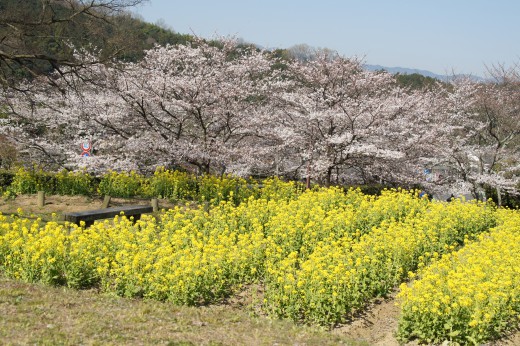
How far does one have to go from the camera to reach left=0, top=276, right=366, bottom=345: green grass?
5741 millimetres

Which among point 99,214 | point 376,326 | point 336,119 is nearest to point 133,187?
point 99,214

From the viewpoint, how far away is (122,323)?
631 cm

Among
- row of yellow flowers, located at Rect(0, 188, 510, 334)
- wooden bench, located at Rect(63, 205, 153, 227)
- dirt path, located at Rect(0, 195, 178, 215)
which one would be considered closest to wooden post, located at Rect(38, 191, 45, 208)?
dirt path, located at Rect(0, 195, 178, 215)

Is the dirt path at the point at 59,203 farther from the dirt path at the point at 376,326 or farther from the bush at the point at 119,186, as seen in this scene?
the dirt path at the point at 376,326

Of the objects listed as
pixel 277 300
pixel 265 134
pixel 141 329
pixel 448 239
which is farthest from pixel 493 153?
pixel 141 329

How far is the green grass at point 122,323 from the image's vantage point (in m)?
5.74

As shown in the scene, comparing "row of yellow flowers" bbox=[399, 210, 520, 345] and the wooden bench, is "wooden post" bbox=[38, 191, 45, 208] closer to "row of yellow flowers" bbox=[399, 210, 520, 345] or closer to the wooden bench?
the wooden bench

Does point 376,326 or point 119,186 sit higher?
point 119,186

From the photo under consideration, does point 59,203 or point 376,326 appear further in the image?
point 59,203

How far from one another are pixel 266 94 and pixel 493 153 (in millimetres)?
11346

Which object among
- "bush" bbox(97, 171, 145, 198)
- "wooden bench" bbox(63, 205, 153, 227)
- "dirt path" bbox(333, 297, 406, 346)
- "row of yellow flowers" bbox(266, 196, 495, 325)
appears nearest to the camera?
"dirt path" bbox(333, 297, 406, 346)

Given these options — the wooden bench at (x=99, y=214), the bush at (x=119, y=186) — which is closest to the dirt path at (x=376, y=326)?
the wooden bench at (x=99, y=214)

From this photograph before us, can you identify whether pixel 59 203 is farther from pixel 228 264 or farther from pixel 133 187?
pixel 228 264

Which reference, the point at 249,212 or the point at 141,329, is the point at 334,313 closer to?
the point at 141,329
